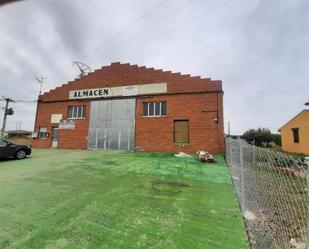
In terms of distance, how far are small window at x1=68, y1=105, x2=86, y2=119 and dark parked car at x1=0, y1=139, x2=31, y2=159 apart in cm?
774

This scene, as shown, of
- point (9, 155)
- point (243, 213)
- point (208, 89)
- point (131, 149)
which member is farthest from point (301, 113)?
point (9, 155)

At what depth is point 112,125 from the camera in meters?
19.5

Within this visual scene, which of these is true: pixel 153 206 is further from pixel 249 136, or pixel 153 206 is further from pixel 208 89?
pixel 249 136

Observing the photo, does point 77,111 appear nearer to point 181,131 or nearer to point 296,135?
point 181,131

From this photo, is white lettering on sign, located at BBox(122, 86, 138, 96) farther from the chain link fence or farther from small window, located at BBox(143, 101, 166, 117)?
the chain link fence

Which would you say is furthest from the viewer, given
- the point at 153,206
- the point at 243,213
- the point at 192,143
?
the point at 192,143

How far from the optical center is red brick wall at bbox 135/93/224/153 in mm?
16328

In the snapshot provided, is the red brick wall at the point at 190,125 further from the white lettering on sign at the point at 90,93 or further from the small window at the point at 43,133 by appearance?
the small window at the point at 43,133

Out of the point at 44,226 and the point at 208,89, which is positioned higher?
the point at 208,89

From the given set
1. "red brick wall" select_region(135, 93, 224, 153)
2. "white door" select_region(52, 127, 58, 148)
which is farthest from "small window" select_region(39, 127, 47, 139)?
"red brick wall" select_region(135, 93, 224, 153)

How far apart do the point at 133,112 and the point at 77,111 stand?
22.0 ft

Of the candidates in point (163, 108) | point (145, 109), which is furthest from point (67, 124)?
point (163, 108)

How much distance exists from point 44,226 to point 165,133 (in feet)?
45.9

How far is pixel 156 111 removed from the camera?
18.2m
